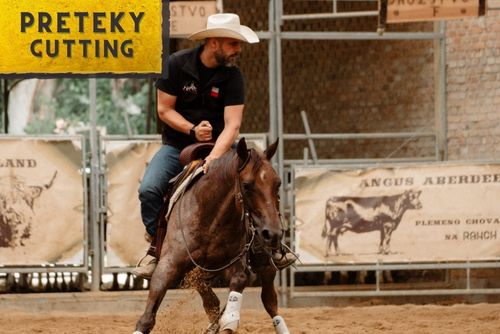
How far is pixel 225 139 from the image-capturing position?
11.3 metres

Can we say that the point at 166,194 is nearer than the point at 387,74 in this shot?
Yes

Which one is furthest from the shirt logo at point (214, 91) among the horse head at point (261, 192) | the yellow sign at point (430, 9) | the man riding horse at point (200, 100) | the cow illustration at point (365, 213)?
the yellow sign at point (430, 9)

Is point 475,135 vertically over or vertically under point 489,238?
over

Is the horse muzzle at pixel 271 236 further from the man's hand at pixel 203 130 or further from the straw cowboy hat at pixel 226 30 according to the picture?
the straw cowboy hat at pixel 226 30

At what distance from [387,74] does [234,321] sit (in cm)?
946

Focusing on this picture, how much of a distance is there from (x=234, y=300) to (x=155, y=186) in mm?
1322

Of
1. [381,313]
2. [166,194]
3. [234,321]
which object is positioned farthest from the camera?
[381,313]

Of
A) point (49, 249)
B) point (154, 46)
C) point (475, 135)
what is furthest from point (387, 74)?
point (154, 46)

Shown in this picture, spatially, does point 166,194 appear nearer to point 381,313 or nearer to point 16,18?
point 16,18

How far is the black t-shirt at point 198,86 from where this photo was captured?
37.7 ft

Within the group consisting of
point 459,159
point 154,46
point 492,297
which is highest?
point 154,46

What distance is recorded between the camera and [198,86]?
11.5 meters

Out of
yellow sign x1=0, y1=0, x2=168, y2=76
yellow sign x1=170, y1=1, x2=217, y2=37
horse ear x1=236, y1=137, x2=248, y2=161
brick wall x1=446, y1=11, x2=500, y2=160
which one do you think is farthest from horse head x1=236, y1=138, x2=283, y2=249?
brick wall x1=446, y1=11, x2=500, y2=160

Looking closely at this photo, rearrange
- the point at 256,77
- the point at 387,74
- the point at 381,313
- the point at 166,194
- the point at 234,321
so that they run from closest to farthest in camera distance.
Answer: the point at 234,321 → the point at 166,194 → the point at 381,313 → the point at 387,74 → the point at 256,77
